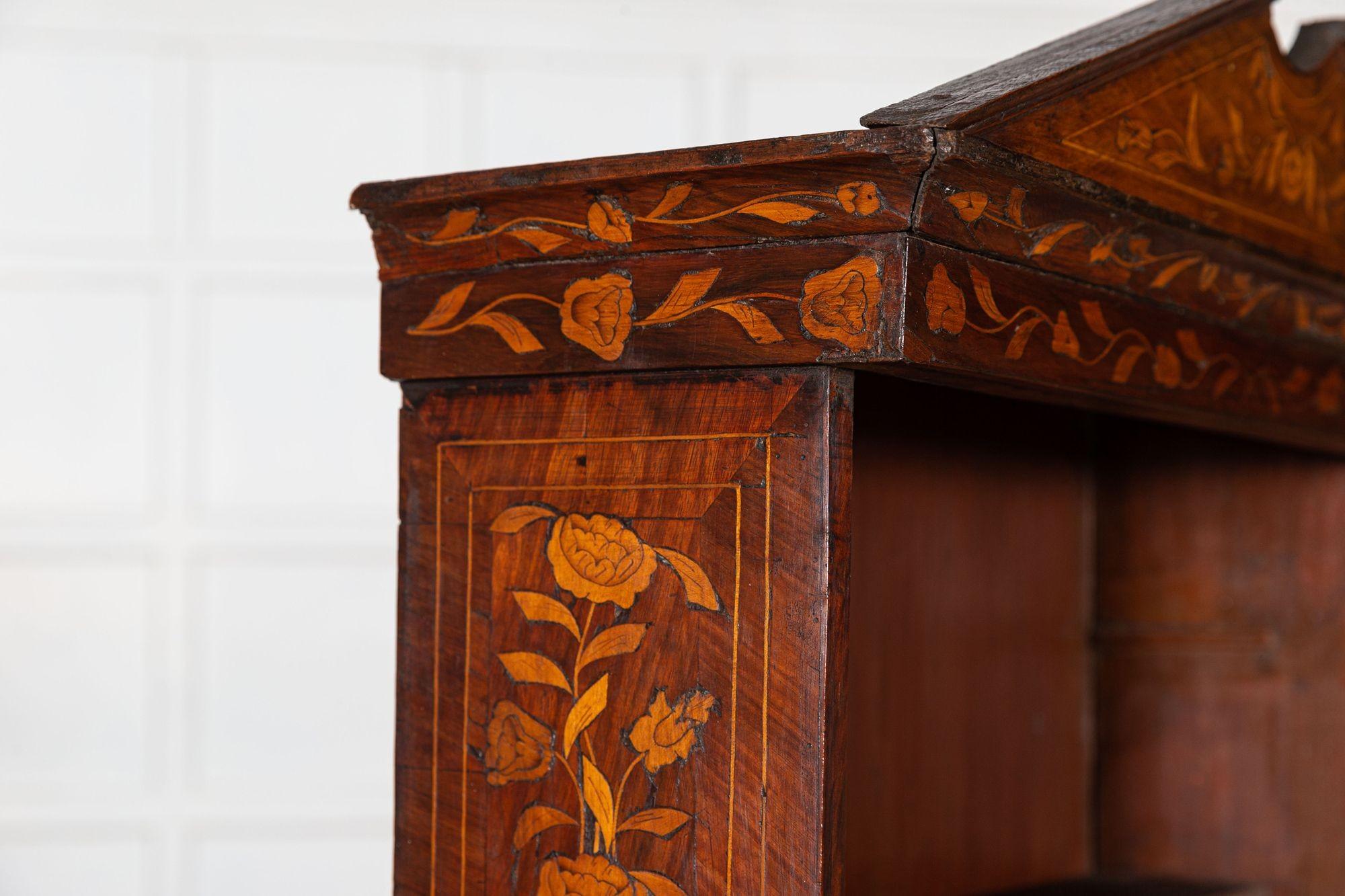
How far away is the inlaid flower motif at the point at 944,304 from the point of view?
139 centimetres

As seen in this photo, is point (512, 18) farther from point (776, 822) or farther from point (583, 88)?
point (776, 822)

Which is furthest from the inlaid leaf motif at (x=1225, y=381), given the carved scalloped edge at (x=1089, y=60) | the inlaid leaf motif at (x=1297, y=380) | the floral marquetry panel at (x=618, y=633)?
the floral marquetry panel at (x=618, y=633)

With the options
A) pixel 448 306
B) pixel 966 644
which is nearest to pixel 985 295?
pixel 448 306

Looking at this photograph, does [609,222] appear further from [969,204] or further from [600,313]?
[969,204]

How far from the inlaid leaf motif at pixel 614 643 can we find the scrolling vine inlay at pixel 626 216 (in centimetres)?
34

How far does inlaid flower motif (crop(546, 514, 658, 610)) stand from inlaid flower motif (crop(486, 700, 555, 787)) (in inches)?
5.1

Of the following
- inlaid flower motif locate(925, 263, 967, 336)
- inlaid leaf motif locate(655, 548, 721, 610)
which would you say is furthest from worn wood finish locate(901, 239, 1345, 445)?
inlaid leaf motif locate(655, 548, 721, 610)

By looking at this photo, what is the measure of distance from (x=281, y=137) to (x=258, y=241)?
0.71 feet

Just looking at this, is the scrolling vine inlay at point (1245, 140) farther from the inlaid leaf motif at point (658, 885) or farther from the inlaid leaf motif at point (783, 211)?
the inlaid leaf motif at point (658, 885)

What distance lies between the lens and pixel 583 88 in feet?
11.5

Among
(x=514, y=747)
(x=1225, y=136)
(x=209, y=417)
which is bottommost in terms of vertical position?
(x=514, y=747)

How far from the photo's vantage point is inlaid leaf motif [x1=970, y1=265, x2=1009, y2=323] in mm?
1454

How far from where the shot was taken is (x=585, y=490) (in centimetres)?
154

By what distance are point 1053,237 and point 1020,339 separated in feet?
0.35
